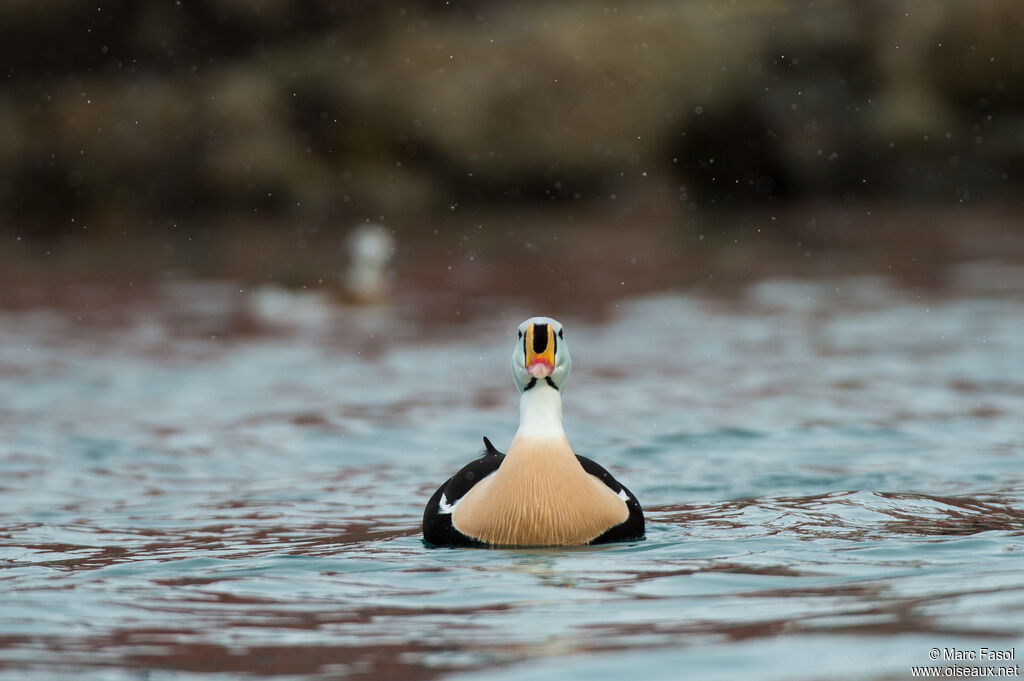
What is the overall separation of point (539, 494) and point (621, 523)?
37 cm

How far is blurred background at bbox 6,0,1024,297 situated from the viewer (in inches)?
1012

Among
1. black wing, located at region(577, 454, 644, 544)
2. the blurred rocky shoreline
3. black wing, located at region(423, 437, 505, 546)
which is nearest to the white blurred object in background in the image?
the blurred rocky shoreline

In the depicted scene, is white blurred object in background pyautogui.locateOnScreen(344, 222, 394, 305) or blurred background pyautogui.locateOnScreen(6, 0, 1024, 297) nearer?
white blurred object in background pyautogui.locateOnScreen(344, 222, 394, 305)

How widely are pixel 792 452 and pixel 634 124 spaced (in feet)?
62.2

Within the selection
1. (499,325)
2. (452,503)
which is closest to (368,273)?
(499,325)

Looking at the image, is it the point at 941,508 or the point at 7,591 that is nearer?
the point at 7,591

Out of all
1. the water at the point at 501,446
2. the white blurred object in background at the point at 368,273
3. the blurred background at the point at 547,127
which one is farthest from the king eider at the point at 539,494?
the blurred background at the point at 547,127

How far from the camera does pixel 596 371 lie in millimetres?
11703

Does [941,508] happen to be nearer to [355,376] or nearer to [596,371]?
[596,371]

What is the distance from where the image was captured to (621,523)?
19.7 feet

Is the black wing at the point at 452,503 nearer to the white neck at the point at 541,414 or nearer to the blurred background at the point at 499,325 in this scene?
the blurred background at the point at 499,325

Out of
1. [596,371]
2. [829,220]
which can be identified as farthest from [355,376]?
[829,220]

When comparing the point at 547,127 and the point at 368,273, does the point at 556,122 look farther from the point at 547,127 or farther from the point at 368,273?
the point at 368,273

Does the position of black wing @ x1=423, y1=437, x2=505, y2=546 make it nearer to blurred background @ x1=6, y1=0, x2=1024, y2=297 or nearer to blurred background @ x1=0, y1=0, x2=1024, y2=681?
blurred background @ x1=0, y1=0, x2=1024, y2=681
